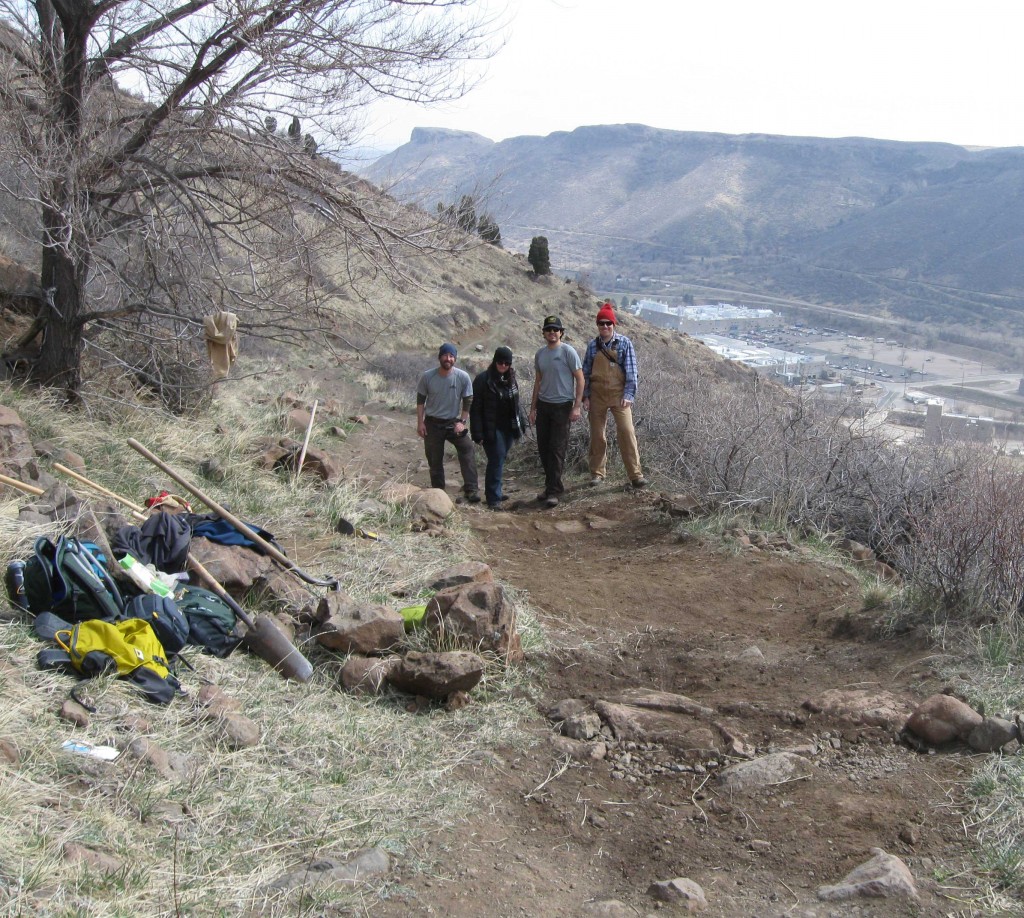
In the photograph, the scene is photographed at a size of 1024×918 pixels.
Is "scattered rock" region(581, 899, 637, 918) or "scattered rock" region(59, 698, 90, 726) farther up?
"scattered rock" region(59, 698, 90, 726)

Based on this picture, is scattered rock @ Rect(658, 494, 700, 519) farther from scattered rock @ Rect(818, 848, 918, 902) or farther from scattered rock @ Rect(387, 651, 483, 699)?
scattered rock @ Rect(818, 848, 918, 902)

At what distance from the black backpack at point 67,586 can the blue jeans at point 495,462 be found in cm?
474

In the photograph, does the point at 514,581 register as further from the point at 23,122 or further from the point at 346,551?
the point at 23,122

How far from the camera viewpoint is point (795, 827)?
3.46 meters

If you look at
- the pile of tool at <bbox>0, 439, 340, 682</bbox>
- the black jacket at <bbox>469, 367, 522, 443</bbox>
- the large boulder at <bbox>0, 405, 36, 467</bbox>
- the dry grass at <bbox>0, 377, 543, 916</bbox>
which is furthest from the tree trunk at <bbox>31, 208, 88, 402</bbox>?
the black jacket at <bbox>469, 367, 522, 443</bbox>

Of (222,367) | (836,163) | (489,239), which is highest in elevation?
(836,163)

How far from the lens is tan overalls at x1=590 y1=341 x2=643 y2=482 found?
8656 millimetres

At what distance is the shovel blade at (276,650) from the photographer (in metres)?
4.52

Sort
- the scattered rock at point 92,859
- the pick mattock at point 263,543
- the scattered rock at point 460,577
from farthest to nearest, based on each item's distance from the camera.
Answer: the scattered rock at point 460,577 < the pick mattock at point 263,543 < the scattered rock at point 92,859

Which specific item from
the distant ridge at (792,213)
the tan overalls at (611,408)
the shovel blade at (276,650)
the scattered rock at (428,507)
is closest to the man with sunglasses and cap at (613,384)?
the tan overalls at (611,408)

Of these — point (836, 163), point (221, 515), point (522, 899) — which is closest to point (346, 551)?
point (221, 515)

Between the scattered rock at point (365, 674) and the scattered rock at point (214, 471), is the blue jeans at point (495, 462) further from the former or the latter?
the scattered rock at point (365, 674)

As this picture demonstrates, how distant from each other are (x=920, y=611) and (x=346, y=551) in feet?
11.7

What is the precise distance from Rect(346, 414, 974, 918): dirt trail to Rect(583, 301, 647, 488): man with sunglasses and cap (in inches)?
93.5
